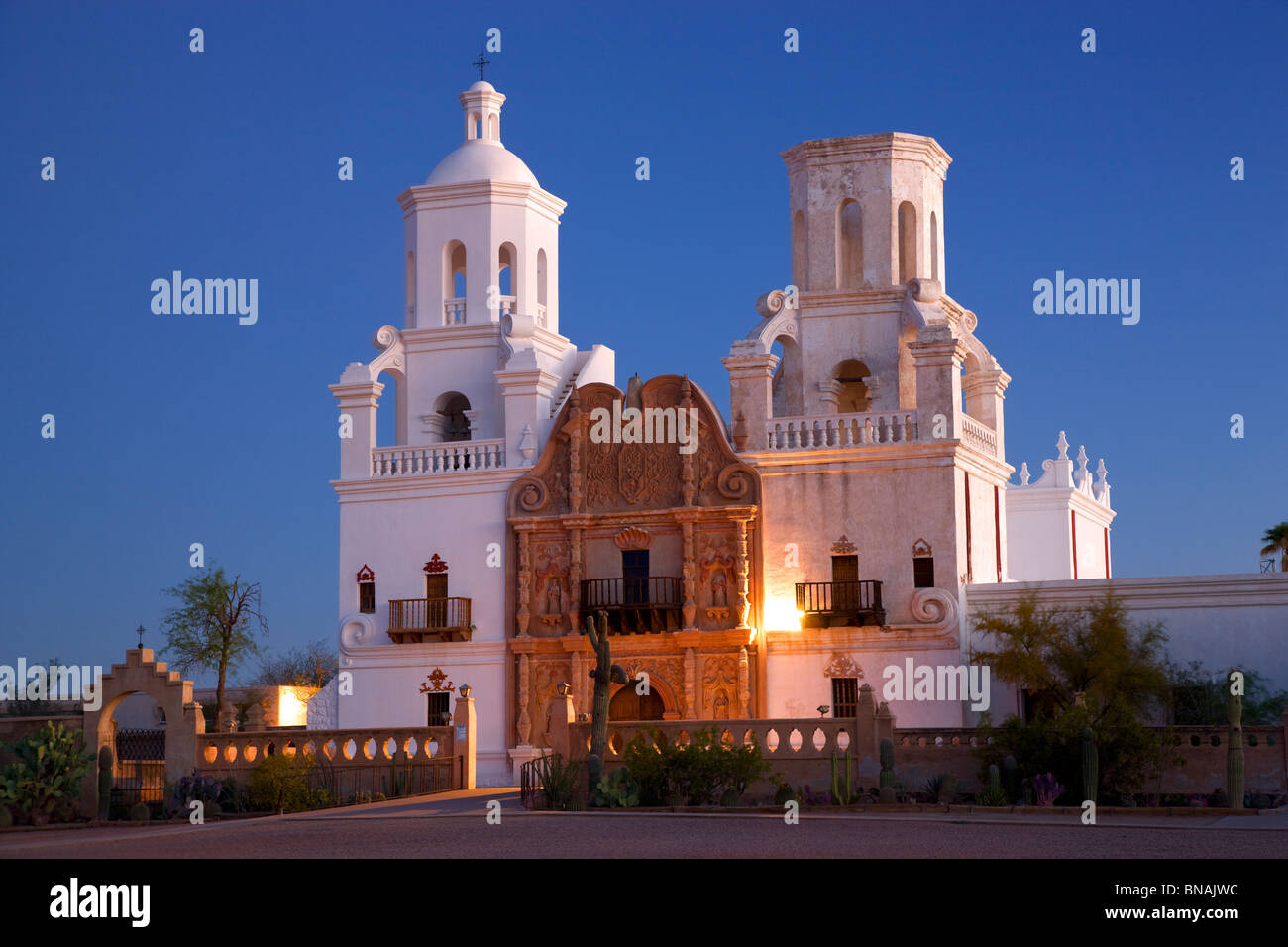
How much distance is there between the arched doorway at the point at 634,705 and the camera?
118ft

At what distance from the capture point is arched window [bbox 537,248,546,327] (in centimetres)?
4050

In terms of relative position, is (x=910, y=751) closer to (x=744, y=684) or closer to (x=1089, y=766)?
(x=1089, y=766)

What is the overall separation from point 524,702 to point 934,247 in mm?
13590

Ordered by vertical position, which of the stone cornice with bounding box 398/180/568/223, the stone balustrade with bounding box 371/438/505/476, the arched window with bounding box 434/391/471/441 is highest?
the stone cornice with bounding box 398/180/568/223

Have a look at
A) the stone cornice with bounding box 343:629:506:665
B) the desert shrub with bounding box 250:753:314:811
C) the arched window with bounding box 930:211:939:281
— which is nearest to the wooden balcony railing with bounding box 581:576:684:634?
the stone cornice with bounding box 343:629:506:665

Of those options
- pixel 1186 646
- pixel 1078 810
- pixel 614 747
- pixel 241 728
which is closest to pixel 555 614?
pixel 241 728

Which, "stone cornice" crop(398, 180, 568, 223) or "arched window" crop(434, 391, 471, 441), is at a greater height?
"stone cornice" crop(398, 180, 568, 223)

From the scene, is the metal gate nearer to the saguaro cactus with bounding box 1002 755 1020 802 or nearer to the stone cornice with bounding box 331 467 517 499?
the stone cornice with bounding box 331 467 517 499

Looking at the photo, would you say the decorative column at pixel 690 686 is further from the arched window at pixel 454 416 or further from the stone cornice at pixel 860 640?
the arched window at pixel 454 416

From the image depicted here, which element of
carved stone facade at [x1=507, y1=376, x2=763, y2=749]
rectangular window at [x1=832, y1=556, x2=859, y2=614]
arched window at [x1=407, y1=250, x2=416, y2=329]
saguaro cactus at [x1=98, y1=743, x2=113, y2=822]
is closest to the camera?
saguaro cactus at [x1=98, y1=743, x2=113, y2=822]

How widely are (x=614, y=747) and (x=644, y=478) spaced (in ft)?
34.0

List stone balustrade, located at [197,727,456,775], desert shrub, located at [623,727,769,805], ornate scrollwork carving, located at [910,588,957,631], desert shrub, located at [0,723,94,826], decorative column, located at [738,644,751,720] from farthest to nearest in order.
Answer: decorative column, located at [738,644,751,720]
ornate scrollwork carving, located at [910,588,957,631]
stone balustrade, located at [197,727,456,775]
desert shrub, located at [0,723,94,826]
desert shrub, located at [623,727,769,805]

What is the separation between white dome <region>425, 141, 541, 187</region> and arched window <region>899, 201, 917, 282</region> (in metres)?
8.70

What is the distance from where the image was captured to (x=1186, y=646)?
3247 centimetres
